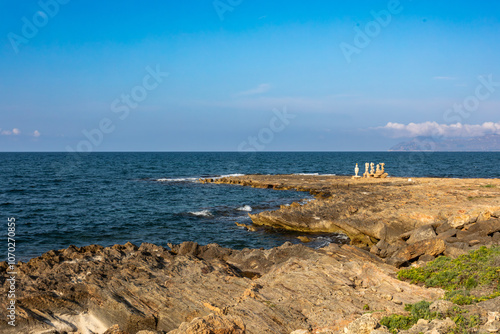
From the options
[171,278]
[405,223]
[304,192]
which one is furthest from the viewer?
[304,192]

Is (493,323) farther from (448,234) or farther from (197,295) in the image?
(448,234)

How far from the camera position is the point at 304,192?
51.5 m

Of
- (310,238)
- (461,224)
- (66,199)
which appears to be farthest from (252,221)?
(66,199)

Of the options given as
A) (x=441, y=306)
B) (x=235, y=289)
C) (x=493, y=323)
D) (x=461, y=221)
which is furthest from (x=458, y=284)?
(x=461, y=221)

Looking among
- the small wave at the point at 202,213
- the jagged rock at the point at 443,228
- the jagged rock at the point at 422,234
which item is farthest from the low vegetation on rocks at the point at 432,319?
the small wave at the point at 202,213

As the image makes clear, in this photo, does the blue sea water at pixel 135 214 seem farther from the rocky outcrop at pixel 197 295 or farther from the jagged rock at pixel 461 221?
the rocky outcrop at pixel 197 295

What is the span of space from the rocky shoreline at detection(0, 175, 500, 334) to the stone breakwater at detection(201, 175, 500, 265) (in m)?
0.12

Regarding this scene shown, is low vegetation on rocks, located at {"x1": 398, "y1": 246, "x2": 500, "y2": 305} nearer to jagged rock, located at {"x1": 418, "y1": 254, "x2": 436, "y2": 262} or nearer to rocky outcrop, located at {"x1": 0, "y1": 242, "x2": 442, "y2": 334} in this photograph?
rocky outcrop, located at {"x1": 0, "y1": 242, "x2": 442, "y2": 334}

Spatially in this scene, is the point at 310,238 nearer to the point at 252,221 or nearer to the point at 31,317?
the point at 252,221

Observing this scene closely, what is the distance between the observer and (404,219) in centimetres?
2538

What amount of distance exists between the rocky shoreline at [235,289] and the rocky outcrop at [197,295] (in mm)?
34

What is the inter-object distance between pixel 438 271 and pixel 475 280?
1652 mm

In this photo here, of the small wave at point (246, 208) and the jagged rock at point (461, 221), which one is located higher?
the jagged rock at point (461, 221)

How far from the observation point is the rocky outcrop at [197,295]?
11055 mm
